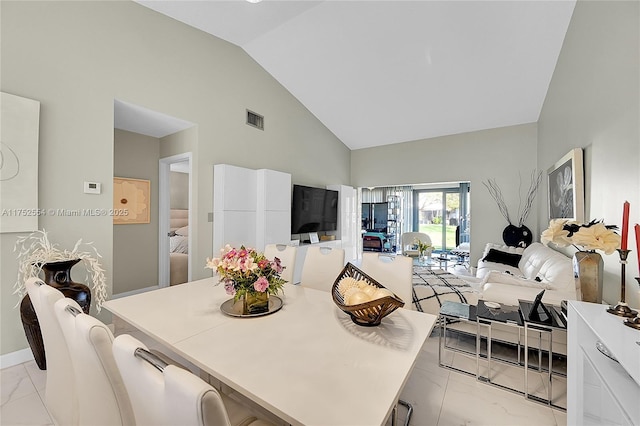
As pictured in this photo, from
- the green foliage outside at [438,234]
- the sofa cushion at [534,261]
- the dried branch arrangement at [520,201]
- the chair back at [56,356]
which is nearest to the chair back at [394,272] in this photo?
the chair back at [56,356]

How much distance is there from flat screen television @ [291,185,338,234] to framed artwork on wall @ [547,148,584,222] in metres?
3.56

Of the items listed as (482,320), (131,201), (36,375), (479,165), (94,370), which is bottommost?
(36,375)

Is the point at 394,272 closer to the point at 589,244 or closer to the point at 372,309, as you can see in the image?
the point at 372,309

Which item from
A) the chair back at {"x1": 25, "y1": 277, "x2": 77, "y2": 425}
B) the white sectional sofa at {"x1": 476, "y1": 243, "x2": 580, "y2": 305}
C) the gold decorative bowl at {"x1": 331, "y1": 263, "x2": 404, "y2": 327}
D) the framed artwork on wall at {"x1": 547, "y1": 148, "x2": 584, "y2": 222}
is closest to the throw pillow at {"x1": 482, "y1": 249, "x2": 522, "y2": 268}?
the framed artwork on wall at {"x1": 547, "y1": 148, "x2": 584, "y2": 222}

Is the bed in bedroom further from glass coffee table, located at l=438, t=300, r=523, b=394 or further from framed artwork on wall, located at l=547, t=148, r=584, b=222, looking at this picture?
framed artwork on wall, located at l=547, t=148, r=584, b=222

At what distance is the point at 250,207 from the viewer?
13.1 ft

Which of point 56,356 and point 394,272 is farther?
point 394,272

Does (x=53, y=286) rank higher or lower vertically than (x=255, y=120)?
lower

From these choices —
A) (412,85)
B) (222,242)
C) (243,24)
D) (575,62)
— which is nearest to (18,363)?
(222,242)

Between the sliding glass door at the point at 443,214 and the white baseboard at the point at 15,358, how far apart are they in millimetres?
8267

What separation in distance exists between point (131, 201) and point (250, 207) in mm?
1673

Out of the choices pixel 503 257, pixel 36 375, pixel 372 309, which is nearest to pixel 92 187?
pixel 36 375

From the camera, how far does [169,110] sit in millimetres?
3223

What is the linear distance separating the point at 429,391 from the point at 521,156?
15.3 ft
